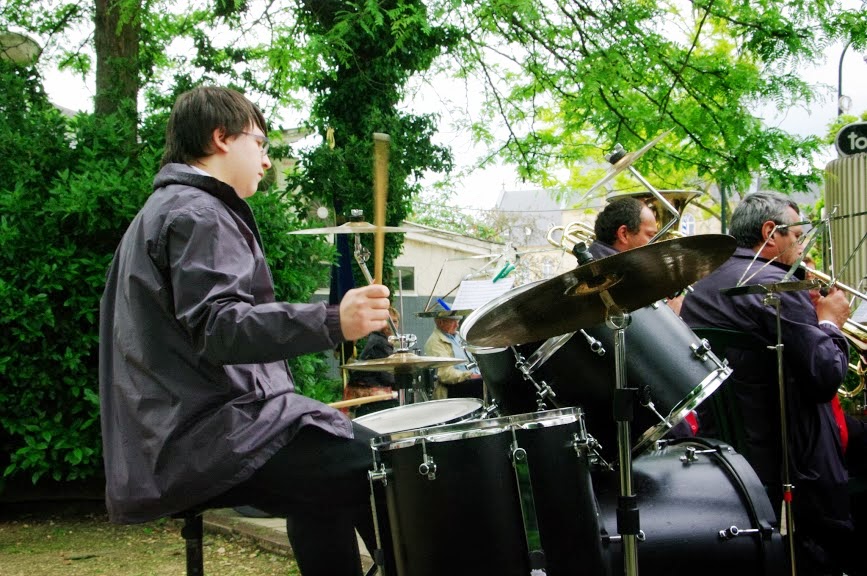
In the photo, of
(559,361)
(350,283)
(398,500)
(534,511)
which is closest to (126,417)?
(398,500)

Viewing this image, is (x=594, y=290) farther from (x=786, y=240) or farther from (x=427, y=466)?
(x=786, y=240)

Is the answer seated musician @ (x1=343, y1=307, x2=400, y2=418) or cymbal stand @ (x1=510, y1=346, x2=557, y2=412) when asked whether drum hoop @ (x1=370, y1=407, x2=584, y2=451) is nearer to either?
cymbal stand @ (x1=510, y1=346, x2=557, y2=412)

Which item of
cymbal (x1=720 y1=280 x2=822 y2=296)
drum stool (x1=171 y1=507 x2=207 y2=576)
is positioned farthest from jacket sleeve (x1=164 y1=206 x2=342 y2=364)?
cymbal (x1=720 y1=280 x2=822 y2=296)

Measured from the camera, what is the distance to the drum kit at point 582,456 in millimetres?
2512

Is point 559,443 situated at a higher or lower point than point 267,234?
lower

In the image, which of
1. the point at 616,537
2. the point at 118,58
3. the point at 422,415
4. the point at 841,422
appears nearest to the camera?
the point at 616,537

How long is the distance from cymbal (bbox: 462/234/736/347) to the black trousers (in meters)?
0.53

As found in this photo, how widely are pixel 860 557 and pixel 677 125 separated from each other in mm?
4078

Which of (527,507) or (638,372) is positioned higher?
(638,372)

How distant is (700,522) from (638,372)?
22.7 inches

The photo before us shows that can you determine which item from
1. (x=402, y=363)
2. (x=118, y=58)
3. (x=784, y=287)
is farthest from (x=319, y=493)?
(x=118, y=58)

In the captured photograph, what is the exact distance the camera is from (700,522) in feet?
10.1

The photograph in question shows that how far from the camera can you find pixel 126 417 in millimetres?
2291

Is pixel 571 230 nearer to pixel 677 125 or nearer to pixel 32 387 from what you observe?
pixel 677 125
